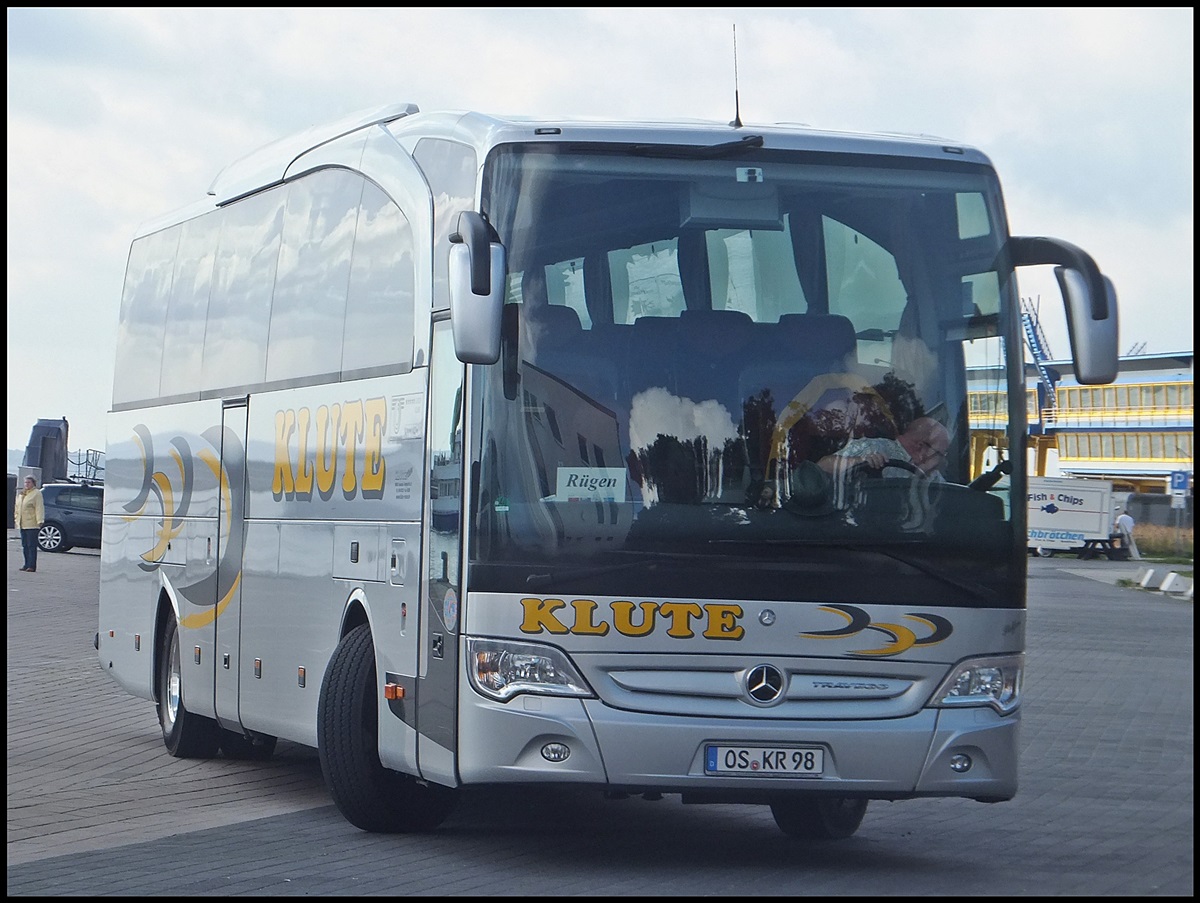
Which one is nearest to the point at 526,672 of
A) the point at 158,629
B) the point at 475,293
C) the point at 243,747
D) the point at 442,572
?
the point at 442,572

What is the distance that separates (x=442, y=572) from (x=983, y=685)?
235 centimetres

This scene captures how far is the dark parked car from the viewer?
45344 mm

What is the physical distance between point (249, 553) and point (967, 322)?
4.83 m

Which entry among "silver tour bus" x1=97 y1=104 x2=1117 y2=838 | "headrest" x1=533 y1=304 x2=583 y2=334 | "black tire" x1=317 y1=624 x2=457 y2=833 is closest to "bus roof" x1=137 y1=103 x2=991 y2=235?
"silver tour bus" x1=97 y1=104 x2=1117 y2=838

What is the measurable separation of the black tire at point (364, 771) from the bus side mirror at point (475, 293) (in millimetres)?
2175

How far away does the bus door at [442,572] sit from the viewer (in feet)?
27.5

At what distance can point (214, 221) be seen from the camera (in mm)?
12938

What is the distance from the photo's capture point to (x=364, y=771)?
30.9 feet

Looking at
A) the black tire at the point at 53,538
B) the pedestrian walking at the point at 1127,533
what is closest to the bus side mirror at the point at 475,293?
the black tire at the point at 53,538

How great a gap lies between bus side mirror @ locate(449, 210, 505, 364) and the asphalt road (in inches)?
84.4

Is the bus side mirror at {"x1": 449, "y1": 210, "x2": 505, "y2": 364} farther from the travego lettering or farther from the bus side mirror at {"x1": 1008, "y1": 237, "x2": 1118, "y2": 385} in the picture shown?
the bus side mirror at {"x1": 1008, "y1": 237, "x2": 1118, "y2": 385}

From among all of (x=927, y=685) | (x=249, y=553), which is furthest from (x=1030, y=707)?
(x=927, y=685)

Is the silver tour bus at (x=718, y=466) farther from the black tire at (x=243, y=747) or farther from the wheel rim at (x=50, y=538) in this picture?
the wheel rim at (x=50, y=538)

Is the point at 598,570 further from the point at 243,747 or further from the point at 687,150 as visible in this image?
the point at 243,747
